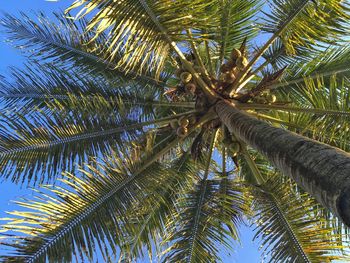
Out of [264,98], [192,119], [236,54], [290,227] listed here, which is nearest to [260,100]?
[264,98]

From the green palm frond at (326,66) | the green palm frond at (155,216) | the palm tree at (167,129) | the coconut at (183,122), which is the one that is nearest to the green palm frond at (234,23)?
the palm tree at (167,129)

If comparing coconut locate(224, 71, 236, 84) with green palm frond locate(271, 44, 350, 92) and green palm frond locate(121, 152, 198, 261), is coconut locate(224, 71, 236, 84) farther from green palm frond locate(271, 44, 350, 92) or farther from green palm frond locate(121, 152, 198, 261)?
green palm frond locate(121, 152, 198, 261)

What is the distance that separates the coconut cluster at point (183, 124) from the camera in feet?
22.6

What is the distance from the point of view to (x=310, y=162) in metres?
3.41

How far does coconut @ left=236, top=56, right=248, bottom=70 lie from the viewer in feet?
22.6

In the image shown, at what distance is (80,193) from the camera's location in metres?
5.92

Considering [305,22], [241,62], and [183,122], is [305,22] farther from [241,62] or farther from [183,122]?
[183,122]

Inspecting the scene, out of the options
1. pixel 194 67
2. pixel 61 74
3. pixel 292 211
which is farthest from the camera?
pixel 61 74

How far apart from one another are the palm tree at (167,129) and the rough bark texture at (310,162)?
9cm

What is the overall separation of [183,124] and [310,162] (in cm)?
358

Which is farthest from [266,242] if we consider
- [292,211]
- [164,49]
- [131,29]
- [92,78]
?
[92,78]

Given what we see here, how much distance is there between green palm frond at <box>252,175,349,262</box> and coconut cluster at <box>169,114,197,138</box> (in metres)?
1.33

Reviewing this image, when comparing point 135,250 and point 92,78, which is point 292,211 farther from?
point 92,78

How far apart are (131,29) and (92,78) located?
2.58 meters
